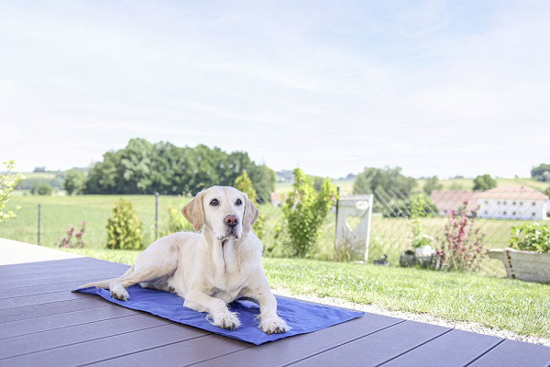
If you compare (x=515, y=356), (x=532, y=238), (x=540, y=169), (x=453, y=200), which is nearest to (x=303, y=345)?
(x=515, y=356)

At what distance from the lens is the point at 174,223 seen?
352 inches

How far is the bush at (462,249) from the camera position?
663cm

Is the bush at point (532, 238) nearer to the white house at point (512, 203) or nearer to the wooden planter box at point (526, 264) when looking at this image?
the wooden planter box at point (526, 264)

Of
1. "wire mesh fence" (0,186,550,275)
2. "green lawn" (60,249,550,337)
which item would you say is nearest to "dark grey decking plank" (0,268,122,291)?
"green lawn" (60,249,550,337)

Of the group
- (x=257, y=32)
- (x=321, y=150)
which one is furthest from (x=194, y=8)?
(x=321, y=150)

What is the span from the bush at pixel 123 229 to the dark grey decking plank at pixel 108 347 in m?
7.27

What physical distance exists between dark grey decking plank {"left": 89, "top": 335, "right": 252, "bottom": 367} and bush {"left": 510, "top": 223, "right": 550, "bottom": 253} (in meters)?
5.32

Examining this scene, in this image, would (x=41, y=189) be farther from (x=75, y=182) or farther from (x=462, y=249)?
(x=462, y=249)

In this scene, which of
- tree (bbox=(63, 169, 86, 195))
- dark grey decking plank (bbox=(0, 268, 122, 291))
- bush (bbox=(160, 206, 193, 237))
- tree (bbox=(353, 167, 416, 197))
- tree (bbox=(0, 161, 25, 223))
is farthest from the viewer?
tree (bbox=(63, 169, 86, 195))

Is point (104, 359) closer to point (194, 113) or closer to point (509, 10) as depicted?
point (509, 10)

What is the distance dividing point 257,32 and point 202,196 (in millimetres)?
18904

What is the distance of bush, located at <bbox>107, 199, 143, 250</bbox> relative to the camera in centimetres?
895

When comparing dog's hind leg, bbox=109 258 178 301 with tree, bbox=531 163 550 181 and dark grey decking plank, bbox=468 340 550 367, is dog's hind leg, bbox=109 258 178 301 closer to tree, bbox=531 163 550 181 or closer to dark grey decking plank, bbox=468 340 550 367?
dark grey decking plank, bbox=468 340 550 367

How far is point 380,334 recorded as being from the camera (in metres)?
2.07
